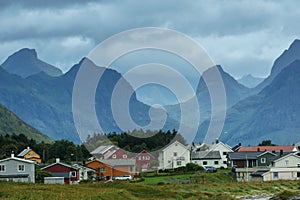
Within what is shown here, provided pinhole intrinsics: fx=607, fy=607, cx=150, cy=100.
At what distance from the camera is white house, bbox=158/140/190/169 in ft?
267

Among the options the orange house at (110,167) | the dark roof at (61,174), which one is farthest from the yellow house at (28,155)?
the dark roof at (61,174)

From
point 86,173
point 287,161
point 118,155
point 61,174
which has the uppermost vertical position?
point 118,155

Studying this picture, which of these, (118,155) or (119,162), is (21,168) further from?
(118,155)

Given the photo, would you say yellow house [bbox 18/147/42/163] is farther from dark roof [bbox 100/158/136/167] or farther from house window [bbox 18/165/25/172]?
house window [bbox 18/165/25/172]

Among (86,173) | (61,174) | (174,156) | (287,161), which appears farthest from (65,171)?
(287,161)

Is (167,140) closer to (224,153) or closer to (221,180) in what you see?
(224,153)

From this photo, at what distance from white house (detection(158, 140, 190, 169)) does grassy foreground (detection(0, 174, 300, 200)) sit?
15433mm

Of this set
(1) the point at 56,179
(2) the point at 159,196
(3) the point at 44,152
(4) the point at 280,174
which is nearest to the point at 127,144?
(3) the point at 44,152

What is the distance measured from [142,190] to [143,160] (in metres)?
40.6

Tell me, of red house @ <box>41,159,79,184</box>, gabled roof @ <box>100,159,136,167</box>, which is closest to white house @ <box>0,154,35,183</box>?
red house @ <box>41,159,79,184</box>

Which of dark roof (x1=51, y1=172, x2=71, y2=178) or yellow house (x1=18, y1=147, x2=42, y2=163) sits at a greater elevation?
yellow house (x1=18, y1=147, x2=42, y2=163)

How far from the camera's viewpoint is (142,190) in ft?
137

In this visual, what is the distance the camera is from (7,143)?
3848 inches

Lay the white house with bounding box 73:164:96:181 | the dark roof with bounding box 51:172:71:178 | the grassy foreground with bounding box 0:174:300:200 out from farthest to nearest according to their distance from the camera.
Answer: the white house with bounding box 73:164:96:181
the dark roof with bounding box 51:172:71:178
the grassy foreground with bounding box 0:174:300:200
